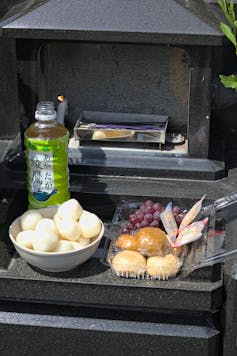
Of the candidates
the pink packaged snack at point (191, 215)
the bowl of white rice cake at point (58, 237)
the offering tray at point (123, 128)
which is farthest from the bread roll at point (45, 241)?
the offering tray at point (123, 128)

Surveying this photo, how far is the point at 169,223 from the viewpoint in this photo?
2510mm

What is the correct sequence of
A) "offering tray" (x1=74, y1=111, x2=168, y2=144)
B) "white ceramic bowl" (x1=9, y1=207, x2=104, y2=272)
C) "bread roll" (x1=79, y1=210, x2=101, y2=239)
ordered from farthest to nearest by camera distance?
1. "offering tray" (x1=74, y1=111, x2=168, y2=144)
2. "bread roll" (x1=79, y1=210, x2=101, y2=239)
3. "white ceramic bowl" (x1=9, y1=207, x2=104, y2=272)

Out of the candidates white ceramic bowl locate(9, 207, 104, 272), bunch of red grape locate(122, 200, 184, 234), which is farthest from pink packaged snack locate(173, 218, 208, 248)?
white ceramic bowl locate(9, 207, 104, 272)

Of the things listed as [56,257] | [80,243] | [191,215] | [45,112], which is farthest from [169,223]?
[45,112]

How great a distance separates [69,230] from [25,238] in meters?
0.14

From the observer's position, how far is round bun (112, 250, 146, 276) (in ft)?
7.74

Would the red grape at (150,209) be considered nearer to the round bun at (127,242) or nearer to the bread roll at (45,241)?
the round bun at (127,242)

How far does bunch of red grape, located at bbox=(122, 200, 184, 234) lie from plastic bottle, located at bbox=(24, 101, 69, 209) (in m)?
0.26

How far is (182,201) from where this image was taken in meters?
2.70

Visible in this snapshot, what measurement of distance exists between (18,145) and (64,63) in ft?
1.24

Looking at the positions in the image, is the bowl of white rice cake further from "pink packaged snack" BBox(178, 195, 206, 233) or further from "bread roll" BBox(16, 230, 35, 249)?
"pink packaged snack" BBox(178, 195, 206, 233)

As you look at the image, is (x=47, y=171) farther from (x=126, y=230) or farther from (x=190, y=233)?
(x=190, y=233)

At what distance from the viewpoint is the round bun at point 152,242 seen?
2.41 metres

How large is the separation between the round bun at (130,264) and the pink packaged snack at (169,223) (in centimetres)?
15
